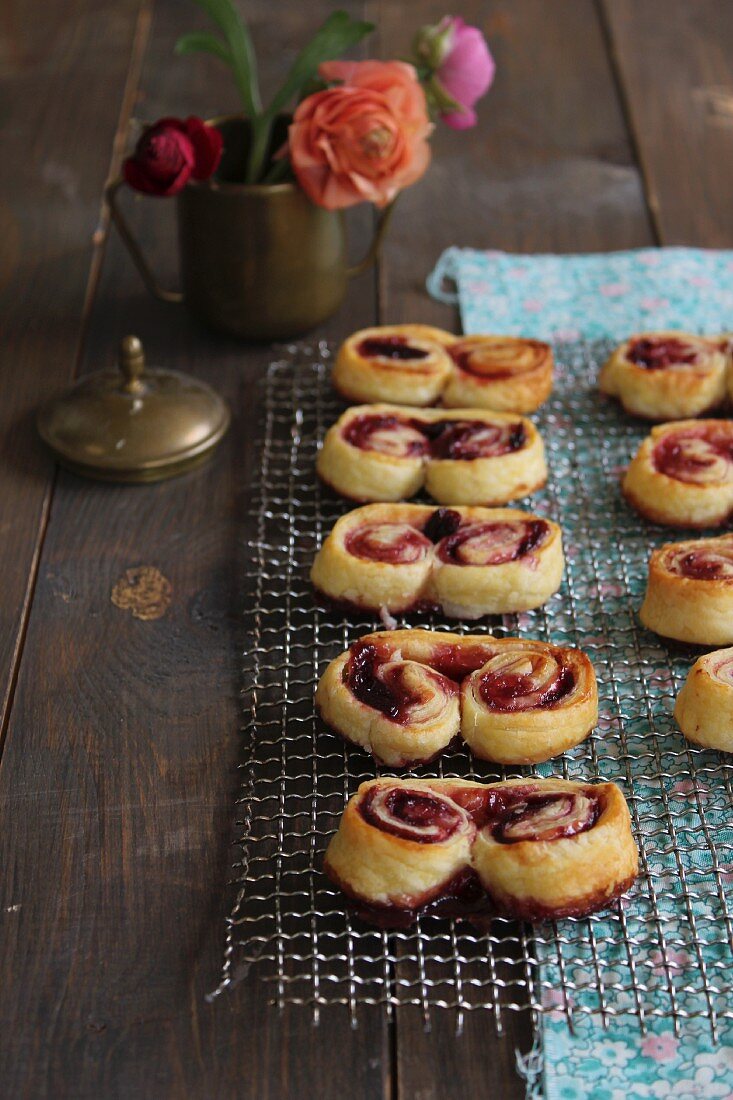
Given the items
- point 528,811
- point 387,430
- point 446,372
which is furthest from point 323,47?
point 528,811

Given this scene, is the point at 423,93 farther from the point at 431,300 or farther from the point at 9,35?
the point at 9,35

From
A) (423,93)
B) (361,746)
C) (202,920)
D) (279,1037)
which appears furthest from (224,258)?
(279,1037)

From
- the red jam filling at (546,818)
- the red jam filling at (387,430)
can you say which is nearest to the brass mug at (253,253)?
the red jam filling at (387,430)

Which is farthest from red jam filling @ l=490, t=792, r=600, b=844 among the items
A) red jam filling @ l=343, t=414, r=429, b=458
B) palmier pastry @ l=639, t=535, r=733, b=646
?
red jam filling @ l=343, t=414, r=429, b=458

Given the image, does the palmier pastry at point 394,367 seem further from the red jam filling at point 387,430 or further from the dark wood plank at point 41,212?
the dark wood plank at point 41,212

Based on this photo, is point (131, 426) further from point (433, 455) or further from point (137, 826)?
point (137, 826)

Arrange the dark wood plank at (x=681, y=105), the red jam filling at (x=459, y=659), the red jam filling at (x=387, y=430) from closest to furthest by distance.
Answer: the red jam filling at (x=459, y=659), the red jam filling at (x=387, y=430), the dark wood plank at (x=681, y=105)
